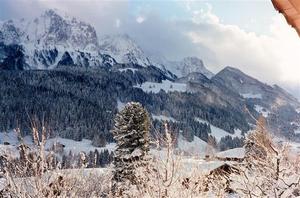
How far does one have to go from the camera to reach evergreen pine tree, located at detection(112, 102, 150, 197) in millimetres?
41344

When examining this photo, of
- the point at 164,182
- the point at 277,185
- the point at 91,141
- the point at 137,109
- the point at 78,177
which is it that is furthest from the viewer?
the point at 91,141

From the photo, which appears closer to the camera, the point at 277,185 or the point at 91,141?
the point at 277,185

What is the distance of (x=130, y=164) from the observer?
136 feet

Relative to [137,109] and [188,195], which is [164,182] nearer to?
[188,195]

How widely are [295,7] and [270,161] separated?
9.47 meters

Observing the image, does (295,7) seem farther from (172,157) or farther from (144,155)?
(144,155)

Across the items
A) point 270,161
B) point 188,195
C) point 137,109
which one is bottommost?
point 188,195

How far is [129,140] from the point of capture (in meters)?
42.6

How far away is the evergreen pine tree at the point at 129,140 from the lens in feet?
136

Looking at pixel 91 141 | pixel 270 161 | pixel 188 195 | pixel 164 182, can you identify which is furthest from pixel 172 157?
pixel 91 141

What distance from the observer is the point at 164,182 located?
11.3m

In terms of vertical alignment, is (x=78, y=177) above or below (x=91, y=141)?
below

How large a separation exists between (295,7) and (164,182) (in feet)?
30.1

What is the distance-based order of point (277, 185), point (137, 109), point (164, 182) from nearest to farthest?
point (277, 185), point (164, 182), point (137, 109)
